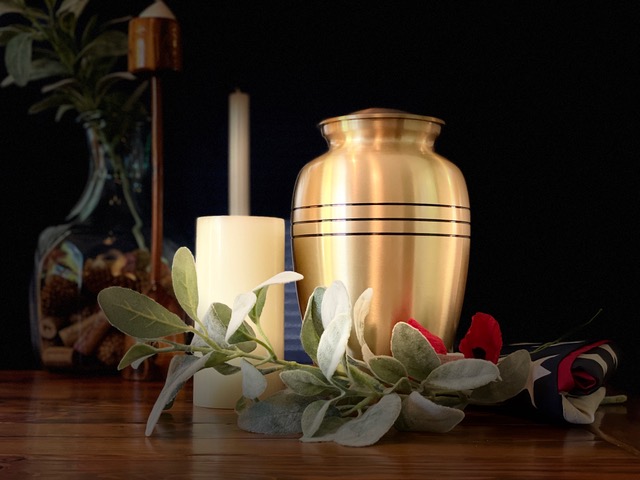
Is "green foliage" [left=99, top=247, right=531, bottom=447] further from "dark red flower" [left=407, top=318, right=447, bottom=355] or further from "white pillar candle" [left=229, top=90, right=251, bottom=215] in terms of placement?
"white pillar candle" [left=229, top=90, right=251, bottom=215]

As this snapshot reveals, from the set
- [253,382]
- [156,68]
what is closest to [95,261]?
[156,68]

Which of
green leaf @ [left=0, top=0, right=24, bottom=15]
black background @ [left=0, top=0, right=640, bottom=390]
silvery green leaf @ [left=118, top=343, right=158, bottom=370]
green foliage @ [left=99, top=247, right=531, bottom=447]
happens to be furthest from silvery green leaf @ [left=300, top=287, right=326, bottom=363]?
green leaf @ [left=0, top=0, right=24, bottom=15]

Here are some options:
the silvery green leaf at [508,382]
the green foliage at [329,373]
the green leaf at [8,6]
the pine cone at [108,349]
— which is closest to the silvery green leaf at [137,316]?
the green foliage at [329,373]

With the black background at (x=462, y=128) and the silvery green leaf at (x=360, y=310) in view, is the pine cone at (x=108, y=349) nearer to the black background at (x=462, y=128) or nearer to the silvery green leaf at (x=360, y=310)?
the black background at (x=462, y=128)

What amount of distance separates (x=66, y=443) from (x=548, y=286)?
65 centimetres

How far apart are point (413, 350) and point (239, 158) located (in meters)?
0.32

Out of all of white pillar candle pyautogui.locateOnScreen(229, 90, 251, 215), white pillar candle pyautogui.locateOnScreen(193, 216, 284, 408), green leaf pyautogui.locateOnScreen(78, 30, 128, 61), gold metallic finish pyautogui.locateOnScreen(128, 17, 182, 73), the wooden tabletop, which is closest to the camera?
the wooden tabletop

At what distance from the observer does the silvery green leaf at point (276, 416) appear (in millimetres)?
549

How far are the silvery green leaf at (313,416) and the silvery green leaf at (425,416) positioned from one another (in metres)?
0.05

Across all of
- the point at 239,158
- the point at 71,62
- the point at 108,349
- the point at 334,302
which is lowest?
the point at 108,349

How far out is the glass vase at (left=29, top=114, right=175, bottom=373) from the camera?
2.95 ft

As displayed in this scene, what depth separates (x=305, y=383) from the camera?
55 cm

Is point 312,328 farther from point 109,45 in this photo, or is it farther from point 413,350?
point 109,45

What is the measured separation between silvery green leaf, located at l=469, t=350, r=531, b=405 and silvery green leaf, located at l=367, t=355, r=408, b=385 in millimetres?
55
